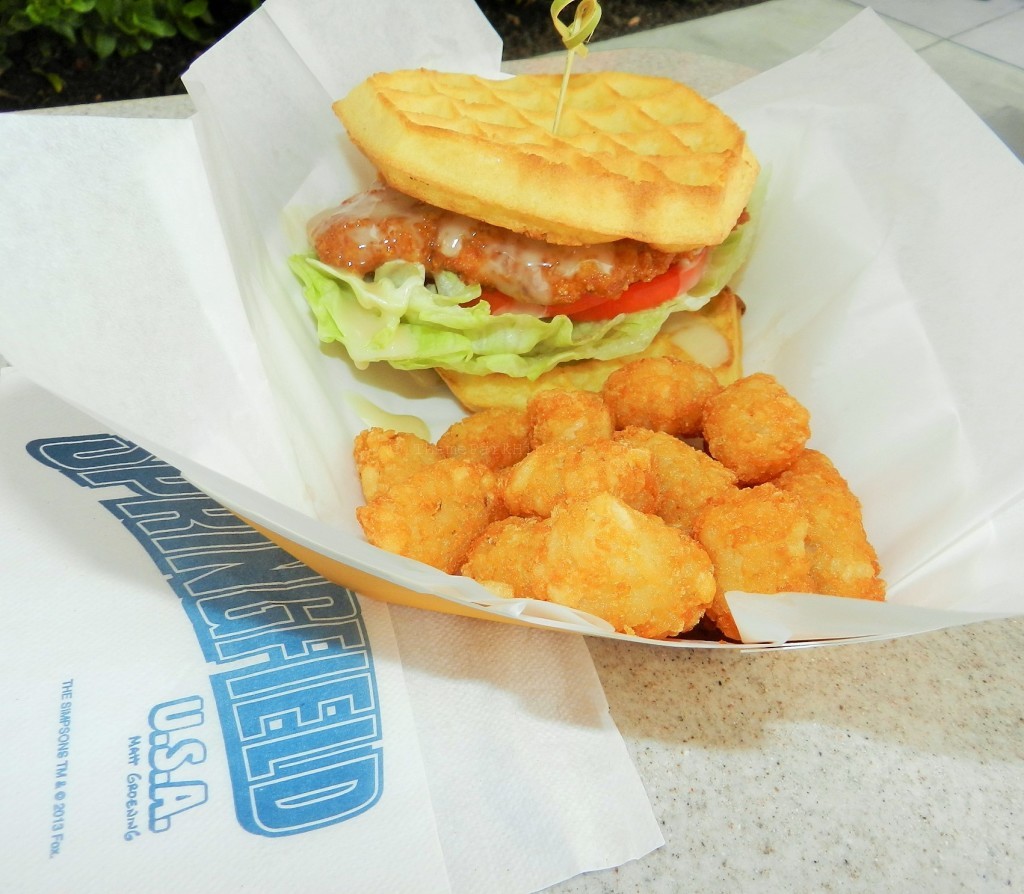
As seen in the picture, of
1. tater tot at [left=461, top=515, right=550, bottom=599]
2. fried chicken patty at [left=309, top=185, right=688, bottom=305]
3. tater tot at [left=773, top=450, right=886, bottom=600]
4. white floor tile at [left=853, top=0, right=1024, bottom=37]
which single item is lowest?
white floor tile at [left=853, top=0, right=1024, bottom=37]

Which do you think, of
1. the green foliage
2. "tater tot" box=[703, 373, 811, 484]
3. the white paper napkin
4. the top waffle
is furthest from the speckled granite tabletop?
the green foliage

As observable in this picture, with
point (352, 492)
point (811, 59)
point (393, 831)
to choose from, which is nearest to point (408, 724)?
point (393, 831)

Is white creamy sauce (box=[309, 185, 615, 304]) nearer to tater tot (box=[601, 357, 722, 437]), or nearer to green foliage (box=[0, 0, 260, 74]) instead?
tater tot (box=[601, 357, 722, 437])

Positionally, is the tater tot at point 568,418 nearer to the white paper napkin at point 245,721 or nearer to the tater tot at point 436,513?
the tater tot at point 436,513

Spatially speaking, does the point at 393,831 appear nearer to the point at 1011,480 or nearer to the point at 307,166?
the point at 1011,480

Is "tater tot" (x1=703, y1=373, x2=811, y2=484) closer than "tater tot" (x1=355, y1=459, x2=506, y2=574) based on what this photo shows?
No

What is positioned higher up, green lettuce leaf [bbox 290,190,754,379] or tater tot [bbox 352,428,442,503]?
green lettuce leaf [bbox 290,190,754,379]

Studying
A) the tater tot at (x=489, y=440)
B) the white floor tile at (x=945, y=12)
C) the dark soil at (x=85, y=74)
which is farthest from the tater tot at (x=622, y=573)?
the white floor tile at (x=945, y=12)
